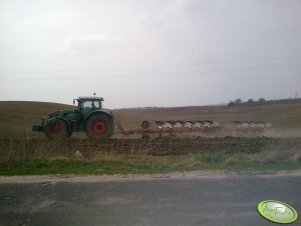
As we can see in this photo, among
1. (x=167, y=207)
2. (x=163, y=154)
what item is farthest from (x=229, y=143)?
(x=167, y=207)

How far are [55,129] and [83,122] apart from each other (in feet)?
4.87

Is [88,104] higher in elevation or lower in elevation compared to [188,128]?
higher

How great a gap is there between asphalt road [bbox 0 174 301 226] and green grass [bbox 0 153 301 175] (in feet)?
4.15

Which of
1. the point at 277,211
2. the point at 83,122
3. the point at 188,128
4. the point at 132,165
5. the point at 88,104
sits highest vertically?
the point at 88,104

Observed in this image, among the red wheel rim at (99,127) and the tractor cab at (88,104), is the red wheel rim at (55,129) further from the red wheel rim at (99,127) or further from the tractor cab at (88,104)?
the red wheel rim at (99,127)

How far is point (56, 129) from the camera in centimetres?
1833

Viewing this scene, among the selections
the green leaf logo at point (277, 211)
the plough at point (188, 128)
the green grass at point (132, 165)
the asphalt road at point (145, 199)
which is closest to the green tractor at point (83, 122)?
the plough at point (188, 128)

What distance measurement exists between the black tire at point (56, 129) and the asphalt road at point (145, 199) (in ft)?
29.5

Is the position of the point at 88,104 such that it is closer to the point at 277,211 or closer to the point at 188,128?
the point at 188,128

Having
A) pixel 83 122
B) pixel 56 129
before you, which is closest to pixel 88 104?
pixel 83 122

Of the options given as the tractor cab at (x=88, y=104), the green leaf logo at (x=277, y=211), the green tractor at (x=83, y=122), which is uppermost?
the tractor cab at (x=88, y=104)

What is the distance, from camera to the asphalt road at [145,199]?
627 centimetres

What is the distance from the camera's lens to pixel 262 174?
9539 millimetres

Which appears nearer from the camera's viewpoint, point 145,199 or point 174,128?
point 145,199
